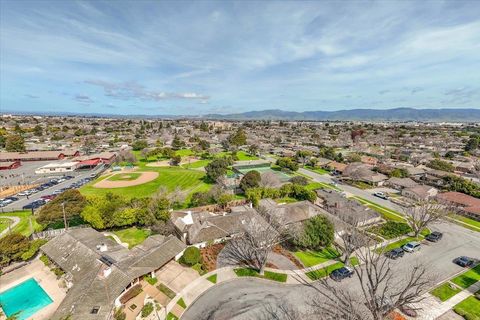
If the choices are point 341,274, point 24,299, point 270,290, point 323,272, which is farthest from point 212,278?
point 24,299

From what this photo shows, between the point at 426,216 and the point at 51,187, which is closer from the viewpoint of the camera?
the point at 426,216

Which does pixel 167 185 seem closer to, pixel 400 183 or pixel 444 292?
pixel 444 292

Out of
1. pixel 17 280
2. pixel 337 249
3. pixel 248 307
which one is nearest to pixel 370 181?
pixel 337 249

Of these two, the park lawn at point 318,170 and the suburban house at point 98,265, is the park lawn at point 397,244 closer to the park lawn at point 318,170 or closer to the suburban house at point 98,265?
the suburban house at point 98,265

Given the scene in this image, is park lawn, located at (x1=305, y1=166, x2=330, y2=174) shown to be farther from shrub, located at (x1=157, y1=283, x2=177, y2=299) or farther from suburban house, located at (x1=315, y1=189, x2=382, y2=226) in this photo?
shrub, located at (x1=157, y1=283, x2=177, y2=299)

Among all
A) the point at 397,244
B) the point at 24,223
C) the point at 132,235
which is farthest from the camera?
the point at 24,223
